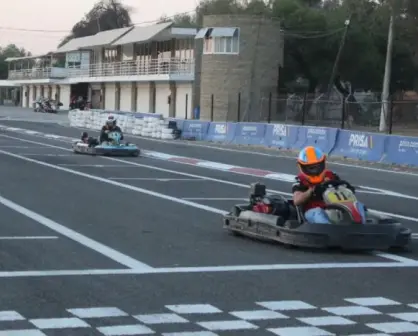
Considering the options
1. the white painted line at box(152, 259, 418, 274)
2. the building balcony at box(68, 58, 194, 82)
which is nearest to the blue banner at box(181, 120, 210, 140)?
the building balcony at box(68, 58, 194, 82)

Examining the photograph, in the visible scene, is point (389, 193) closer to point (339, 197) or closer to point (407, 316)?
point (339, 197)

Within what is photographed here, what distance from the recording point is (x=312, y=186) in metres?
12.2

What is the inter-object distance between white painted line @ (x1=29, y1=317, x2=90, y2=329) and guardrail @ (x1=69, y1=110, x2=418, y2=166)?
22.3 meters

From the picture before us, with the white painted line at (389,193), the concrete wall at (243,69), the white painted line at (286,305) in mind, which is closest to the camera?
the white painted line at (286,305)

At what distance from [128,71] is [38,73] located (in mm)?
26127

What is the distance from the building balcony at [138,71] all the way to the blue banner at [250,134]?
3164cm

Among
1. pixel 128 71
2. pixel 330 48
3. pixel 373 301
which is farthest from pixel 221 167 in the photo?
pixel 128 71

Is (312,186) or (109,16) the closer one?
(312,186)

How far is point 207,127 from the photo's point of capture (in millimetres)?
44719

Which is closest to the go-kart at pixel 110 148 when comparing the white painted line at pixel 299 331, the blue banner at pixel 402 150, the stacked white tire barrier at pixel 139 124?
the blue banner at pixel 402 150

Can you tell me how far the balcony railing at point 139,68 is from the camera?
2933 inches

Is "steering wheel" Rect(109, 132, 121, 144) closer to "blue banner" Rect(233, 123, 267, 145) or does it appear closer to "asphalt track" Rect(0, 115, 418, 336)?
"blue banner" Rect(233, 123, 267, 145)

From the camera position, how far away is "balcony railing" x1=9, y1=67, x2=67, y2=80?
333ft

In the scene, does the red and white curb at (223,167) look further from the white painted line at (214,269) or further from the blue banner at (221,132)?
the white painted line at (214,269)
